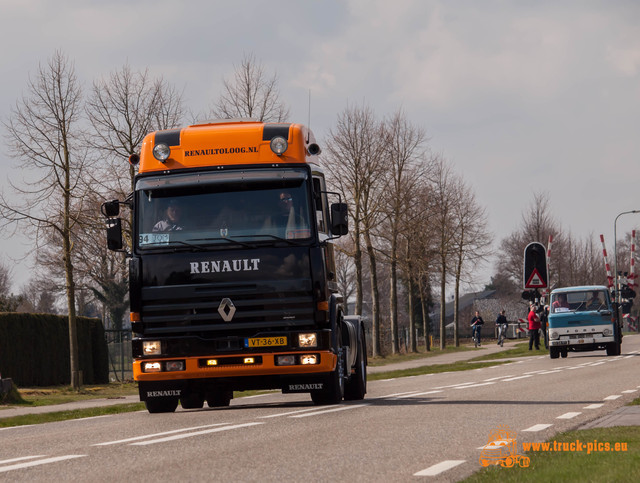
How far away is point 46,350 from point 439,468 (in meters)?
25.4

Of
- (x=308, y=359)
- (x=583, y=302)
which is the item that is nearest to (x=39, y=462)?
(x=308, y=359)

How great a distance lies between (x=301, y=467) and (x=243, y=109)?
28.0 metres

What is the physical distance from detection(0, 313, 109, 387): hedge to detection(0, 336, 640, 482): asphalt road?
1510cm

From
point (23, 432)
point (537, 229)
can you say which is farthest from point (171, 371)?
point (537, 229)

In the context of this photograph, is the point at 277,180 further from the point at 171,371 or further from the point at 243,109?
the point at 243,109

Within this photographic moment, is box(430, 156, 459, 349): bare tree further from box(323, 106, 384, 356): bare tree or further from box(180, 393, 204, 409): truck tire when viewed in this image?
box(180, 393, 204, 409): truck tire

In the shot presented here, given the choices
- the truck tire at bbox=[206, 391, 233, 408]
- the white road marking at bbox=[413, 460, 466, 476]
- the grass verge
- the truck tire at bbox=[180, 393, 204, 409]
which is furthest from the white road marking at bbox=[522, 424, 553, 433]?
the grass verge

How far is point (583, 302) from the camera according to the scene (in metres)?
33.9

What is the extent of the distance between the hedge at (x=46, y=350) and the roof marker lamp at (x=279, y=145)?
16.9 meters

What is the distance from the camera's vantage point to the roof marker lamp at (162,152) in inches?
583

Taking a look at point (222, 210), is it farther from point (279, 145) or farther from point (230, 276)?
point (279, 145)

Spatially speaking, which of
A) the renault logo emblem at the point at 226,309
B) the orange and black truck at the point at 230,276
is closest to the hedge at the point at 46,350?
the orange and black truck at the point at 230,276

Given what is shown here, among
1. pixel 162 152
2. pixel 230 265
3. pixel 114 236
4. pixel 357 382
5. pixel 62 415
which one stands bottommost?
pixel 62 415

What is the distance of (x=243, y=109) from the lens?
117 ft
